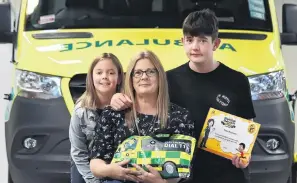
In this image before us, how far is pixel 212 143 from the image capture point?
148 inches

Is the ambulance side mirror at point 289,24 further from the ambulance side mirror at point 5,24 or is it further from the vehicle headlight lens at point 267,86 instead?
the ambulance side mirror at point 5,24

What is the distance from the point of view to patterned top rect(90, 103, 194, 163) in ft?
11.7

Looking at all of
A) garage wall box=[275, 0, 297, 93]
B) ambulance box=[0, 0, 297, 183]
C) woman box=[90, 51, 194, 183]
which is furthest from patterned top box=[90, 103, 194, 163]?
garage wall box=[275, 0, 297, 93]

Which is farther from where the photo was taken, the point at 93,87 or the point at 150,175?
the point at 93,87

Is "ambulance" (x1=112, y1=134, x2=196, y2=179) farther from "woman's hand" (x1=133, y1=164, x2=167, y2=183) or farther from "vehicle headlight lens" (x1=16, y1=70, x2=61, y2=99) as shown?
"vehicle headlight lens" (x1=16, y1=70, x2=61, y2=99)

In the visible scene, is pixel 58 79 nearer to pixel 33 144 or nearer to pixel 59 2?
pixel 33 144

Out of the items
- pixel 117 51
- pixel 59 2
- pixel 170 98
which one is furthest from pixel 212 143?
pixel 59 2

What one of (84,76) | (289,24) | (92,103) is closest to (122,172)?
(92,103)

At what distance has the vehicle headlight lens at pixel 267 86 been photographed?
472cm

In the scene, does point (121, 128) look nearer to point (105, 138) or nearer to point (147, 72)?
point (105, 138)

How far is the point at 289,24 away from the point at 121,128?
2.41m

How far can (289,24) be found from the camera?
5641mm

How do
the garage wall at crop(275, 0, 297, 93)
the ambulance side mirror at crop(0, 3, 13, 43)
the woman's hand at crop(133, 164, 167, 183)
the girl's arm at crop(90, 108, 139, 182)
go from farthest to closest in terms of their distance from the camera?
1. the garage wall at crop(275, 0, 297, 93)
2. the ambulance side mirror at crop(0, 3, 13, 43)
3. the girl's arm at crop(90, 108, 139, 182)
4. the woman's hand at crop(133, 164, 167, 183)

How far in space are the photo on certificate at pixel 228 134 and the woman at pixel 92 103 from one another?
0.47 meters
